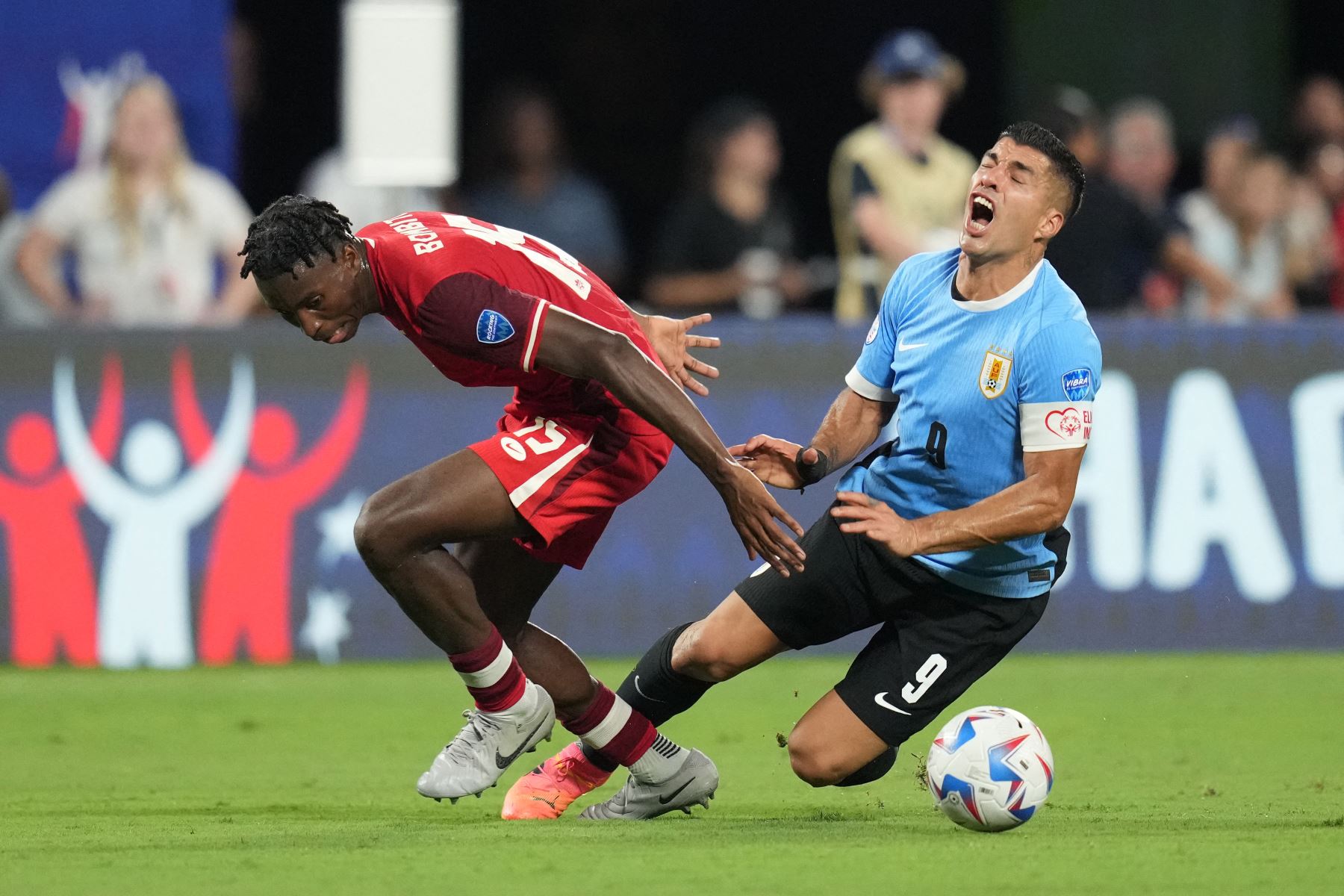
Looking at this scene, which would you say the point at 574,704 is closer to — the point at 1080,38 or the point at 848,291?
the point at 848,291

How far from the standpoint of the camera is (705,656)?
6246 millimetres

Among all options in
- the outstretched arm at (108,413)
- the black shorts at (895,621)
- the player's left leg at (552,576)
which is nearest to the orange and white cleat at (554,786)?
the player's left leg at (552,576)

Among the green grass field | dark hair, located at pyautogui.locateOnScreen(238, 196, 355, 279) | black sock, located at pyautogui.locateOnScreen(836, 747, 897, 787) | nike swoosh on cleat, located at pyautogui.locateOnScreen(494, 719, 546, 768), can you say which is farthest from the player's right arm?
dark hair, located at pyautogui.locateOnScreen(238, 196, 355, 279)

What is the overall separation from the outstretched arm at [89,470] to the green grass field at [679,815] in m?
0.82

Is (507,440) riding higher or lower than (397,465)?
higher

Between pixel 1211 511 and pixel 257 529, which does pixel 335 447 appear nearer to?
pixel 257 529

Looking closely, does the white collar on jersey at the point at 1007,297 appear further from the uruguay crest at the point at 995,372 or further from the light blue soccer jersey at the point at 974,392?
the uruguay crest at the point at 995,372

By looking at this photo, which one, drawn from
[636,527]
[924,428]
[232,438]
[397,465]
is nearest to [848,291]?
[636,527]

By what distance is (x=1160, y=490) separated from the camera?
392 inches

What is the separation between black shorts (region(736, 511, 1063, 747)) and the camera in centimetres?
612

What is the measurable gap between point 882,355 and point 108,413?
4857 mm

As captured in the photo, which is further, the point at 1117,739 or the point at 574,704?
the point at 1117,739

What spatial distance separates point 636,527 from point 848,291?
193 centimetres

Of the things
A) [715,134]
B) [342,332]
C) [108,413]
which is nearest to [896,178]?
[715,134]
